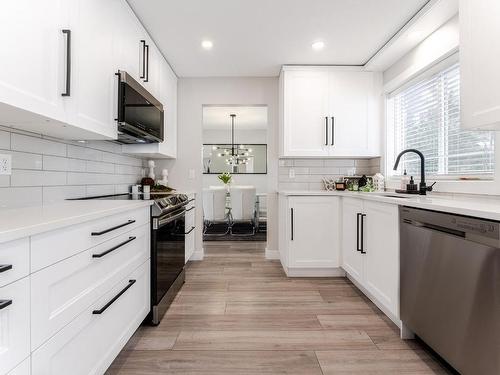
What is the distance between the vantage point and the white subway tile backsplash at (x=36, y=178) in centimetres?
158

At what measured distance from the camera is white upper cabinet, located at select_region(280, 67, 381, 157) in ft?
11.1

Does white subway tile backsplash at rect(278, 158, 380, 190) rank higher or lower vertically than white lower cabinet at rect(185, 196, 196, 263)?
higher

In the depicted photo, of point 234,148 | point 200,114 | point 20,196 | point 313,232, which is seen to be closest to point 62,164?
point 20,196

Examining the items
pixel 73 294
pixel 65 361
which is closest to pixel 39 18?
pixel 73 294

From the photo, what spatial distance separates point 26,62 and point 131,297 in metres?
1.24

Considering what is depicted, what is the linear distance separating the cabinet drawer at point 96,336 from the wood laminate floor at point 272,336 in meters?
0.22

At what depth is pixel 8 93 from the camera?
1.13 meters

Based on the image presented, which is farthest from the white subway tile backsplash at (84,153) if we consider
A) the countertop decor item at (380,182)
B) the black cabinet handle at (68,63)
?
the countertop decor item at (380,182)

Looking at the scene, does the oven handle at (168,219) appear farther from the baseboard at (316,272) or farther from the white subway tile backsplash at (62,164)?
the baseboard at (316,272)

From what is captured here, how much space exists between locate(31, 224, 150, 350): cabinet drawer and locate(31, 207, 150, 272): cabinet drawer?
26 millimetres

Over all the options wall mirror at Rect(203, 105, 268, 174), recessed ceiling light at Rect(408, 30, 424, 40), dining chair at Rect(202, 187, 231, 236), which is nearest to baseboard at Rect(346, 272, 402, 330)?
recessed ceiling light at Rect(408, 30, 424, 40)

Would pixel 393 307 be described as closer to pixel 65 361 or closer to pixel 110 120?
pixel 65 361

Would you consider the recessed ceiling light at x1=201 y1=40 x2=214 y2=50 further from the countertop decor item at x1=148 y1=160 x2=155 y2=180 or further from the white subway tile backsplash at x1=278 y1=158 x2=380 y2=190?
the white subway tile backsplash at x1=278 y1=158 x2=380 y2=190

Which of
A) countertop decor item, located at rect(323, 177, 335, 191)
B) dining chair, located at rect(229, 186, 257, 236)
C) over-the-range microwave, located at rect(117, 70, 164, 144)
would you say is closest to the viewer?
over-the-range microwave, located at rect(117, 70, 164, 144)
